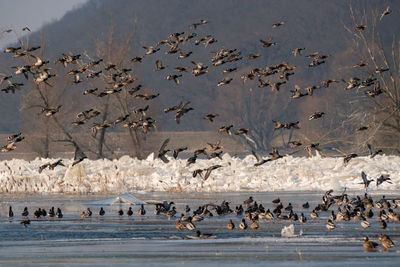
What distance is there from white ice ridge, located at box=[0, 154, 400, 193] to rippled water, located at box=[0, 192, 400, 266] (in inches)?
396

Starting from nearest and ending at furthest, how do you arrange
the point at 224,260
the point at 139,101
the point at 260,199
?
the point at 224,260
the point at 260,199
the point at 139,101

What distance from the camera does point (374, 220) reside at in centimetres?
2012

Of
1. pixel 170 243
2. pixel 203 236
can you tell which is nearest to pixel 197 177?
pixel 203 236

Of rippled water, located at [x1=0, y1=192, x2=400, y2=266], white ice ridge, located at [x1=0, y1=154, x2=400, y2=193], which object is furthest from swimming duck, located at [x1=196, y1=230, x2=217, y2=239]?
white ice ridge, located at [x1=0, y1=154, x2=400, y2=193]

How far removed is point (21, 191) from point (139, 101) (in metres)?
19.8

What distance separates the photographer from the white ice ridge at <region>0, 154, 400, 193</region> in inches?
1298

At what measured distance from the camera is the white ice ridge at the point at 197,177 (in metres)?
33.0

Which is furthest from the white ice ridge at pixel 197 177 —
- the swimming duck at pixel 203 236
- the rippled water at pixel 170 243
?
the swimming duck at pixel 203 236

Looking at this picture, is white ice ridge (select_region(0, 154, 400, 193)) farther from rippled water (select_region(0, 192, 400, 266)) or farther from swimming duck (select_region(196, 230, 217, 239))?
swimming duck (select_region(196, 230, 217, 239))

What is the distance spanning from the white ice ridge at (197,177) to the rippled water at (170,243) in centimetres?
1005

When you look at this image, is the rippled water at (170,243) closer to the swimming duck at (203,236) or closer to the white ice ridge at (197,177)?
the swimming duck at (203,236)

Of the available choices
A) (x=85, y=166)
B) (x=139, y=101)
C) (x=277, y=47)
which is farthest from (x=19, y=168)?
(x=277, y=47)

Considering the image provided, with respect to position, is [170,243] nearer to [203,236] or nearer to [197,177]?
[203,236]

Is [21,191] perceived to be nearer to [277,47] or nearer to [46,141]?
[46,141]
